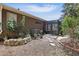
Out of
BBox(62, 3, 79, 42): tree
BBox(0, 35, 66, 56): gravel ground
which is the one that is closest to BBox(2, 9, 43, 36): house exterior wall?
BBox(0, 35, 66, 56): gravel ground

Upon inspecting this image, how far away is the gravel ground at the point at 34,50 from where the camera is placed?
4.43 meters

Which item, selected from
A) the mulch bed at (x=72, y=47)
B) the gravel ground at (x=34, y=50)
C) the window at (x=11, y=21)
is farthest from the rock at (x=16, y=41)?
the mulch bed at (x=72, y=47)

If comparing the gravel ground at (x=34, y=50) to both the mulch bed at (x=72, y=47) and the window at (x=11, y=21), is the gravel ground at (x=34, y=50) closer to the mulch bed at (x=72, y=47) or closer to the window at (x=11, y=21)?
the mulch bed at (x=72, y=47)

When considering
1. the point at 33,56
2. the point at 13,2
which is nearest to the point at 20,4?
the point at 13,2

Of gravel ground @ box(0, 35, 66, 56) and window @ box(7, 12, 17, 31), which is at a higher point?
window @ box(7, 12, 17, 31)

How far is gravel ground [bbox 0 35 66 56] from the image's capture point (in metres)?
4.43

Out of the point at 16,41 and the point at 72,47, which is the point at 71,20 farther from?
the point at 16,41

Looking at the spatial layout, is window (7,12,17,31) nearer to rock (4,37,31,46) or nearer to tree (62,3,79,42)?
rock (4,37,31,46)

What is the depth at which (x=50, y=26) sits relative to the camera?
4543mm

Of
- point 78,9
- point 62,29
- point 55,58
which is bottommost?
point 55,58

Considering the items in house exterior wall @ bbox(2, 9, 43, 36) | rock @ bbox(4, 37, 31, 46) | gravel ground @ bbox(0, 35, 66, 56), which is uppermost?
house exterior wall @ bbox(2, 9, 43, 36)

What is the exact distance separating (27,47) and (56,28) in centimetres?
55

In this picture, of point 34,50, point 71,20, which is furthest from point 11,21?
point 71,20

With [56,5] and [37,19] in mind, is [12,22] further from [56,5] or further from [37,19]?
[56,5]
